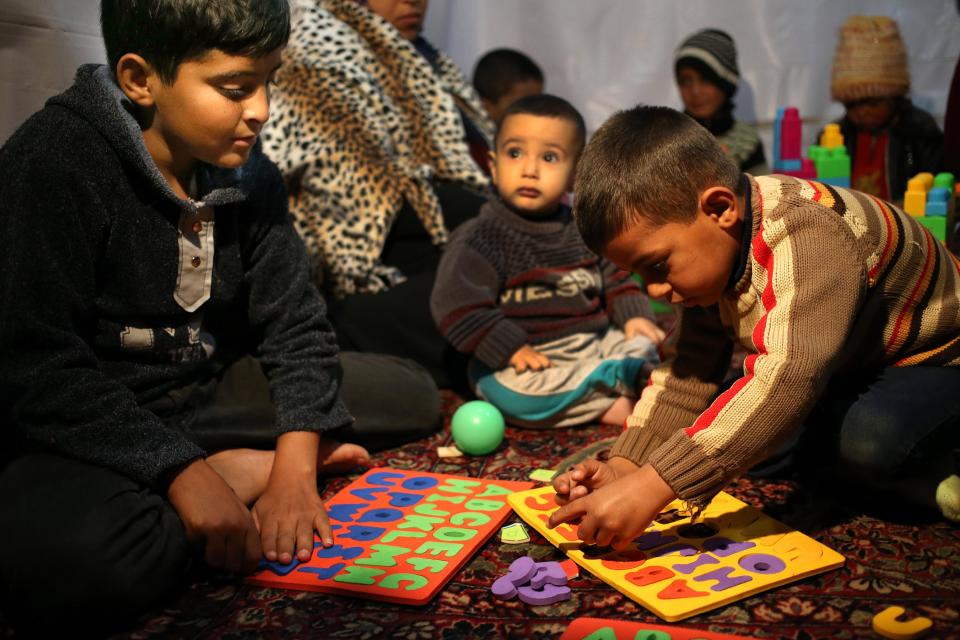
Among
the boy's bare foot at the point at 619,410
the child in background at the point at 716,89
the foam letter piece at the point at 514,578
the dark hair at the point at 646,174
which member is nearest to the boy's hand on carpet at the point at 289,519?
the foam letter piece at the point at 514,578

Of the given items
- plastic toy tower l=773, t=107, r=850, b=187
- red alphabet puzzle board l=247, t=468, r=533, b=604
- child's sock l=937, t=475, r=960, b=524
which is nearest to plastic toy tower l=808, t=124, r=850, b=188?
plastic toy tower l=773, t=107, r=850, b=187

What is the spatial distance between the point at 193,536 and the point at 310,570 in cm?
14

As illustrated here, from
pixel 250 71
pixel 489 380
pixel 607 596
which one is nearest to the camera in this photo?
pixel 607 596

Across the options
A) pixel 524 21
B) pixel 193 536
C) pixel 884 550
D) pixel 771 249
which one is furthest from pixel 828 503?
pixel 524 21

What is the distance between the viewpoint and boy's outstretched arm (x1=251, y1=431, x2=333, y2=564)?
1089 millimetres

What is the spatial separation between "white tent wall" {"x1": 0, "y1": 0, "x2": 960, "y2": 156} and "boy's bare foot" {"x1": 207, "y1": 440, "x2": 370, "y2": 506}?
1.90 metres

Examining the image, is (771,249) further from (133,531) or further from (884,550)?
(133,531)

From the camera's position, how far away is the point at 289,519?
1.13 m

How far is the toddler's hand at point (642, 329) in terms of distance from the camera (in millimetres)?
1718

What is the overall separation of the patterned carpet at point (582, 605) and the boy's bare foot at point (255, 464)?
0.17 meters

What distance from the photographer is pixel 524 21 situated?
2939 mm

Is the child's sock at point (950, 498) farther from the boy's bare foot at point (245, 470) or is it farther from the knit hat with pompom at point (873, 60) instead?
the knit hat with pompom at point (873, 60)

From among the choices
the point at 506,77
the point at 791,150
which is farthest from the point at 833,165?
the point at 506,77

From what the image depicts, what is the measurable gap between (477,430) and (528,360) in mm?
213
